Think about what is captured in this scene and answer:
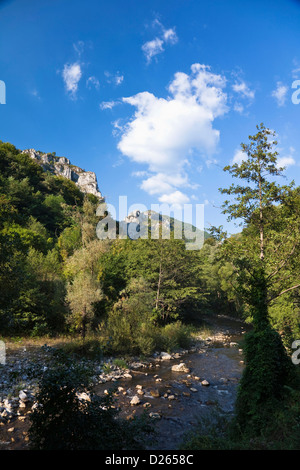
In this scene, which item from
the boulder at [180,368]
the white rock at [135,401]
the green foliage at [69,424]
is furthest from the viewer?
the boulder at [180,368]

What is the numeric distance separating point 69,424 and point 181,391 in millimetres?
8169

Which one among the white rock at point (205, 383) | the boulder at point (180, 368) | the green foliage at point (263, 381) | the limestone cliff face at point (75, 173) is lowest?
the boulder at point (180, 368)

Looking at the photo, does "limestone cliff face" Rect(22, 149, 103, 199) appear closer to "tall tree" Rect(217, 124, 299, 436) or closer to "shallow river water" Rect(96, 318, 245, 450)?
"shallow river water" Rect(96, 318, 245, 450)

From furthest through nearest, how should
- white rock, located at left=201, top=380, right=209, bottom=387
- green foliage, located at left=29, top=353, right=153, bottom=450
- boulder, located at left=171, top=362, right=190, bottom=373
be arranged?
boulder, located at left=171, top=362, right=190, bottom=373 → white rock, located at left=201, top=380, right=209, bottom=387 → green foliage, located at left=29, top=353, right=153, bottom=450

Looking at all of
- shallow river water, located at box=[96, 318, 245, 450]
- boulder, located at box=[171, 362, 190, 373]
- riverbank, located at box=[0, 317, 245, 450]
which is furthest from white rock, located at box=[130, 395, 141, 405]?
boulder, located at box=[171, 362, 190, 373]

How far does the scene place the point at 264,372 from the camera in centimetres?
716

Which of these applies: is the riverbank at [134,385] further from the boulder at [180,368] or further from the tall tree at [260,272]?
the tall tree at [260,272]

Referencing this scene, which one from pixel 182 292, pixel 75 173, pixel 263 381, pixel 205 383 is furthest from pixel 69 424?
pixel 75 173

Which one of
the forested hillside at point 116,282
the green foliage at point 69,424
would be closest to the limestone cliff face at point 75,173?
the forested hillside at point 116,282

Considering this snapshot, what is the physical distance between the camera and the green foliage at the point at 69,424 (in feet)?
14.9

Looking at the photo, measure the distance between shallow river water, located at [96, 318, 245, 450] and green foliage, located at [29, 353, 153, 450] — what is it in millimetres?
793

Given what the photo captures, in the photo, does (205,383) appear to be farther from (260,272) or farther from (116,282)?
(116,282)

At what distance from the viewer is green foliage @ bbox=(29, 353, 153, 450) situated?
454cm

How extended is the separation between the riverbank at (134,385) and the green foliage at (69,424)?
1.78 ft
